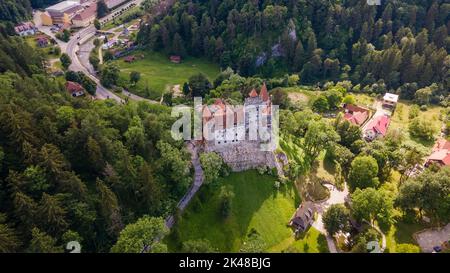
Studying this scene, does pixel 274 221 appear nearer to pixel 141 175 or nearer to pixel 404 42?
pixel 141 175

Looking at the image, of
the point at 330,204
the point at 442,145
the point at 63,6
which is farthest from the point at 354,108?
the point at 63,6

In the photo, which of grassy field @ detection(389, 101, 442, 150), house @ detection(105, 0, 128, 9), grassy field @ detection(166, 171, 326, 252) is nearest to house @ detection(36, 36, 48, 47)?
house @ detection(105, 0, 128, 9)

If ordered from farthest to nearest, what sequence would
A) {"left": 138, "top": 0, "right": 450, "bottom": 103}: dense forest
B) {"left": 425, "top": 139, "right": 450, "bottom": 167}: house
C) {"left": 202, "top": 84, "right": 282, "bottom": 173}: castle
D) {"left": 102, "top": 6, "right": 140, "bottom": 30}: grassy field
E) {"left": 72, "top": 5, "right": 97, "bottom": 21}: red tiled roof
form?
{"left": 102, "top": 6, "right": 140, "bottom": 30}: grassy field, {"left": 72, "top": 5, "right": 97, "bottom": 21}: red tiled roof, {"left": 138, "top": 0, "right": 450, "bottom": 103}: dense forest, {"left": 425, "top": 139, "right": 450, "bottom": 167}: house, {"left": 202, "top": 84, "right": 282, "bottom": 173}: castle

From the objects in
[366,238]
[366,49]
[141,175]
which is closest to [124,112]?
[141,175]

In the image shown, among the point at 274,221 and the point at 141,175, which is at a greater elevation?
the point at 141,175

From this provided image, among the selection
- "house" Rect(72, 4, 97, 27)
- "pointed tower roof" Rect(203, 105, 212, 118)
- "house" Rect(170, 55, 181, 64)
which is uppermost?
"pointed tower roof" Rect(203, 105, 212, 118)

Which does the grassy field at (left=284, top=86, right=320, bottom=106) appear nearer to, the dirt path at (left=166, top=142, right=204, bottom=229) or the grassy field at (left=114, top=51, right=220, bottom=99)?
the grassy field at (left=114, top=51, right=220, bottom=99)

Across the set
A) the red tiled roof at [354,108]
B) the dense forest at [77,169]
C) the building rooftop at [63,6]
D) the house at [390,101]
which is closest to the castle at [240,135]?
the dense forest at [77,169]
